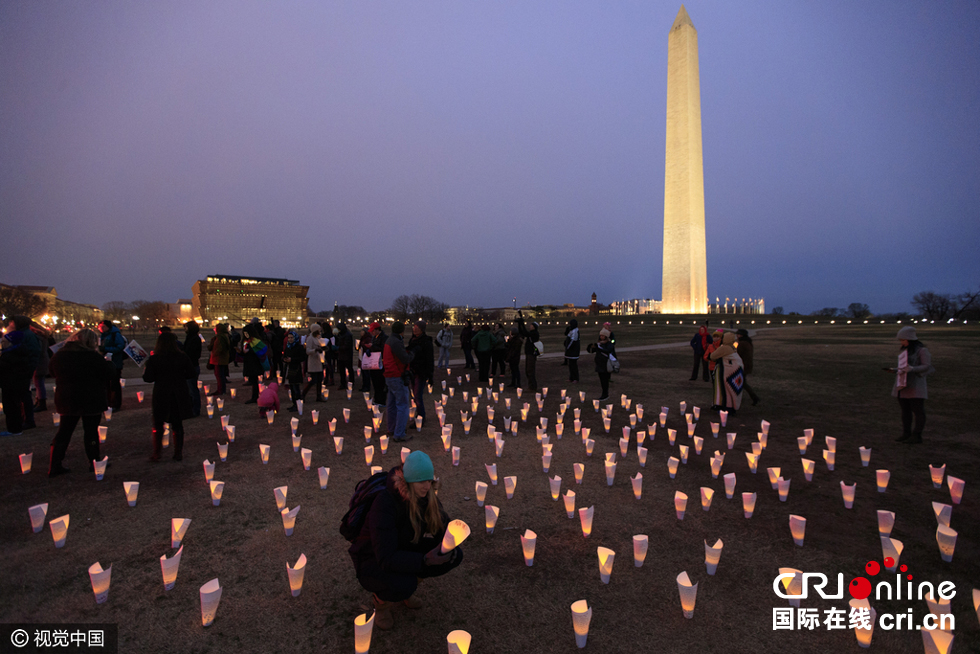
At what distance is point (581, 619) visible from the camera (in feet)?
9.33

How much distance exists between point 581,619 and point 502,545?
1591 mm

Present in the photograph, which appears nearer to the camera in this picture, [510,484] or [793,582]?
[793,582]

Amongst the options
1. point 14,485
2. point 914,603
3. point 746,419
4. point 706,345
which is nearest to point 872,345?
point 706,345

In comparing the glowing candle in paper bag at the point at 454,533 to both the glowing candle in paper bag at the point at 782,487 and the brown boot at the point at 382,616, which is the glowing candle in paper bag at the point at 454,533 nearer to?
the brown boot at the point at 382,616

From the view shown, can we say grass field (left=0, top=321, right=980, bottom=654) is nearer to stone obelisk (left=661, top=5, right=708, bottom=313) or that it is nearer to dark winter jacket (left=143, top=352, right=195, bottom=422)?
dark winter jacket (left=143, top=352, right=195, bottom=422)

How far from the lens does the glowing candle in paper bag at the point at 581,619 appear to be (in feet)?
9.15

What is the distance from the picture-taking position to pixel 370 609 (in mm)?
3439

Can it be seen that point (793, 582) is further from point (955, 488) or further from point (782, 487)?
point (955, 488)

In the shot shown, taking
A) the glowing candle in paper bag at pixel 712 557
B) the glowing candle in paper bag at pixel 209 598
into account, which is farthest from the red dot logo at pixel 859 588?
the glowing candle in paper bag at pixel 209 598

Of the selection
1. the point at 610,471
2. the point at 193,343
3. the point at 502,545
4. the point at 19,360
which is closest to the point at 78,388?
the point at 19,360

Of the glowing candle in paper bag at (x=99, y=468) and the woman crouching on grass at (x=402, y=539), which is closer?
the woman crouching on grass at (x=402, y=539)

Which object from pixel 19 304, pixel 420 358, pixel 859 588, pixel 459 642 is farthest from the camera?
pixel 19 304

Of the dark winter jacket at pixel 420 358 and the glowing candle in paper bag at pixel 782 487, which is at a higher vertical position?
the dark winter jacket at pixel 420 358
